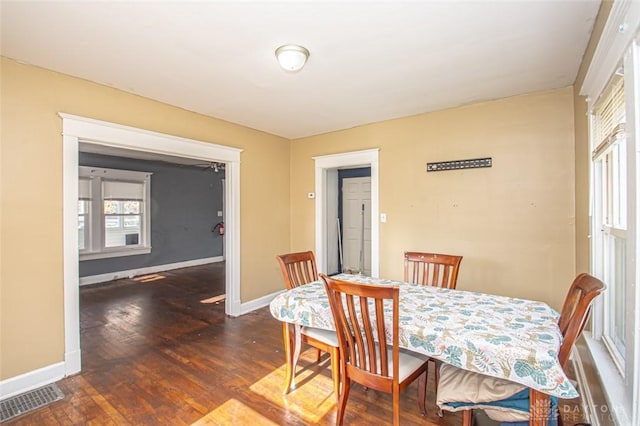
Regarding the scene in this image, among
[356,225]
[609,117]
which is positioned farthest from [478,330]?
[356,225]

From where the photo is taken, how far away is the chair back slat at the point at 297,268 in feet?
8.21

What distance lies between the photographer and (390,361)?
1.75m

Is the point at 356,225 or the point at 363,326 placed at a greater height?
the point at 356,225

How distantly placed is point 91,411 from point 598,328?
3.49 meters

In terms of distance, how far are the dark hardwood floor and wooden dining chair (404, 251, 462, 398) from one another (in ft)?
2.78

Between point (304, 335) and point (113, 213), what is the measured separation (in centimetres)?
578

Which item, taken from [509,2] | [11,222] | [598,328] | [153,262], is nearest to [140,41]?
[11,222]

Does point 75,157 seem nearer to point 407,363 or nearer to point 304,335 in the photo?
point 304,335

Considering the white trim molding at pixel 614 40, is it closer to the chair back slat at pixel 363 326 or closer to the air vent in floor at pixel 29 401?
the chair back slat at pixel 363 326

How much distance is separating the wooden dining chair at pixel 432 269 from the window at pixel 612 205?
907 millimetres

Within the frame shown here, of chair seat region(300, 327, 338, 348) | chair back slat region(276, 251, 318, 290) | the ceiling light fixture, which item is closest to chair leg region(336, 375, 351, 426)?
chair seat region(300, 327, 338, 348)

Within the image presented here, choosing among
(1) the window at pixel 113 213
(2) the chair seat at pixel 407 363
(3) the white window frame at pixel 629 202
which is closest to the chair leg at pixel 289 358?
(2) the chair seat at pixel 407 363

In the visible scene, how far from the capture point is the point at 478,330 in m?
1.54

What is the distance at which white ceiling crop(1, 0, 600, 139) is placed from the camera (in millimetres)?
1730
